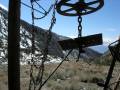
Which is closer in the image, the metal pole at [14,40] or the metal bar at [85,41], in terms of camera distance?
the metal bar at [85,41]

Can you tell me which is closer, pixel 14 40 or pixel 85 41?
pixel 85 41

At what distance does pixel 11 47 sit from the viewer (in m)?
7.48

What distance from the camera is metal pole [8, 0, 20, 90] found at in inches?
291

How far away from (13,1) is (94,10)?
159 centimetres

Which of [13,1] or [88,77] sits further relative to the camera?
[88,77]

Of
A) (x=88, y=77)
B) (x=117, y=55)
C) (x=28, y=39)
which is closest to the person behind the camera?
(x=117, y=55)

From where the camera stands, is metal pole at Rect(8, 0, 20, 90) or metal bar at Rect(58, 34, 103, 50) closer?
metal bar at Rect(58, 34, 103, 50)

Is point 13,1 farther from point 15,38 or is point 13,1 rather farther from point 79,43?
point 79,43

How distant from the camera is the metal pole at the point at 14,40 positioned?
24.2 feet

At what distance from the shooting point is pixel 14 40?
7.45 meters

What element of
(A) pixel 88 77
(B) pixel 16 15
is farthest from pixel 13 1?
(A) pixel 88 77

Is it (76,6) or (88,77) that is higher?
(76,6)

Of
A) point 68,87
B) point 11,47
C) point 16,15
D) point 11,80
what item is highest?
point 16,15

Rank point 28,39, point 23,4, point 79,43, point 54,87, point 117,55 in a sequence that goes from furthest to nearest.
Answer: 1. point 28,39
2. point 54,87
3. point 117,55
4. point 23,4
5. point 79,43
